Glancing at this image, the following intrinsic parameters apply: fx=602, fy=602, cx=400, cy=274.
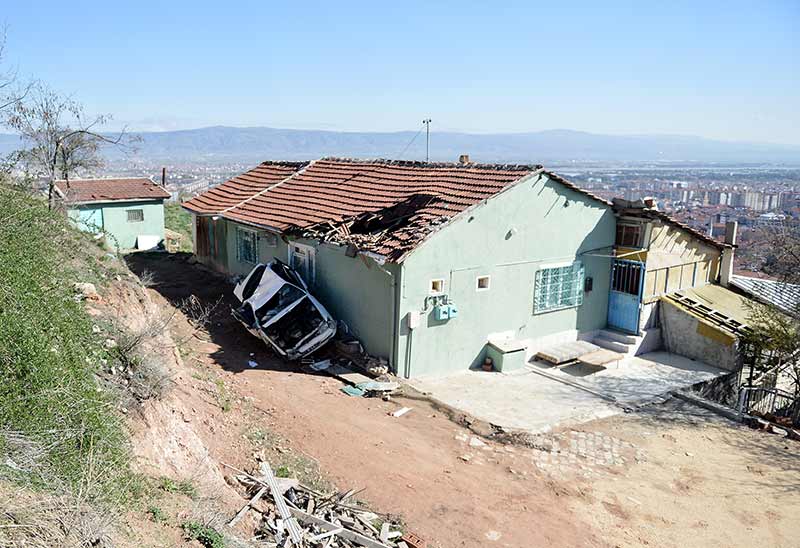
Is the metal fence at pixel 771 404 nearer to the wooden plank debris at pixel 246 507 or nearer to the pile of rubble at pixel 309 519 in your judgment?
the pile of rubble at pixel 309 519

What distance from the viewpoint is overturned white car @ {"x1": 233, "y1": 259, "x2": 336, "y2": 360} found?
50.0 ft

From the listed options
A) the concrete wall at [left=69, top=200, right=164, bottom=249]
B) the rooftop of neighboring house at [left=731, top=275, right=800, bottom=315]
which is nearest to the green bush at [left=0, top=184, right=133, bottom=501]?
the rooftop of neighboring house at [left=731, top=275, right=800, bottom=315]

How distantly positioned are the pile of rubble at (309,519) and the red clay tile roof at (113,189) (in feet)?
77.4

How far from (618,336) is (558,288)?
2599 mm

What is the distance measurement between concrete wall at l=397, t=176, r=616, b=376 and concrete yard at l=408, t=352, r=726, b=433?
2.63 feet

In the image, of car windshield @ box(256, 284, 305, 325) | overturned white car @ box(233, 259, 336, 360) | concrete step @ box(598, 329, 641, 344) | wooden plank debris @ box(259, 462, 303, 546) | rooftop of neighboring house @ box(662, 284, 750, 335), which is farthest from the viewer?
concrete step @ box(598, 329, 641, 344)

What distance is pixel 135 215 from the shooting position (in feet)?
97.9

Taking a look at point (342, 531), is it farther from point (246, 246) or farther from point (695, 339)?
point (246, 246)

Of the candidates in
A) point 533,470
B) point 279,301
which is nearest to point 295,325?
point 279,301

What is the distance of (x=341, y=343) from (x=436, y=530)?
7.55m

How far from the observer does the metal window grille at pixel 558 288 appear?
16.8m

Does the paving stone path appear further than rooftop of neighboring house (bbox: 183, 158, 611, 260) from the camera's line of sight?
No

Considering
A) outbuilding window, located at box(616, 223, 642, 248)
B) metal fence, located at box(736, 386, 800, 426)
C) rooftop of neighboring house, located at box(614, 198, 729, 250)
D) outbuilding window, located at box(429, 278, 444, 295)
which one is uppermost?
rooftop of neighboring house, located at box(614, 198, 729, 250)

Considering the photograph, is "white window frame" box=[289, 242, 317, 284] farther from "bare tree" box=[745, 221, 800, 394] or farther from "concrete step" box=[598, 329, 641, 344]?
"bare tree" box=[745, 221, 800, 394]
